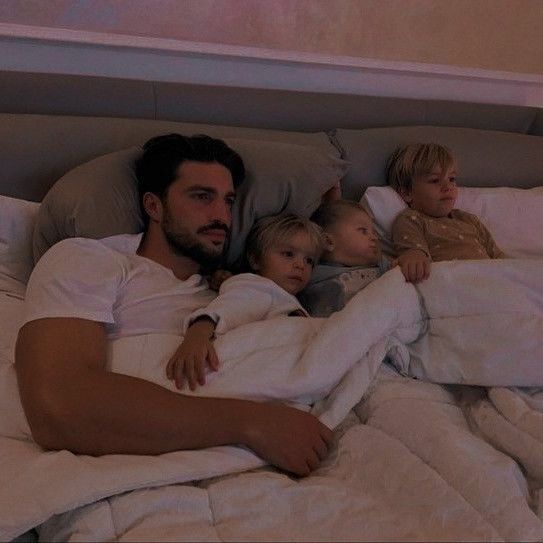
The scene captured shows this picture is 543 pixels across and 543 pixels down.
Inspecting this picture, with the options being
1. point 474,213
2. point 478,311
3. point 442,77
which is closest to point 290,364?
point 478,311

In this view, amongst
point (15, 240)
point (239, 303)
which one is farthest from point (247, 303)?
point (15, 240)

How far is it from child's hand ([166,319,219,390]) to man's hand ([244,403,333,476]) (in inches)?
4.6

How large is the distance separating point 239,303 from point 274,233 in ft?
0.78

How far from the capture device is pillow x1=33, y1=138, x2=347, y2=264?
1307 mm

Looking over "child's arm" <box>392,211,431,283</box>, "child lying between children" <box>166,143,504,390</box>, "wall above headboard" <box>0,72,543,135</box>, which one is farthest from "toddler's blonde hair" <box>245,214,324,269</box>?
"wall above headboard" <box>0,72,543,135</box>

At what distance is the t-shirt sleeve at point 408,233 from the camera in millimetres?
1619

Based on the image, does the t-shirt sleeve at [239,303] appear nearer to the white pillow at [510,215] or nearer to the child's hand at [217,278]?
the child's hand at [217,278]

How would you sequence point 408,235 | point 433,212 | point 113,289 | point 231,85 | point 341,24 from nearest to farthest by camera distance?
point 113,289 < point 408,235 < point 433,212 < point 231,85 < point 341,24

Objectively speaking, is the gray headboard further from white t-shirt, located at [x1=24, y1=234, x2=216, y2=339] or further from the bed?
white t-shirt, located at [x1=24, y1=234, x2=216, y2=339]

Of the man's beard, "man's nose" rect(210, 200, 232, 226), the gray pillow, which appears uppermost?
the gray pillow

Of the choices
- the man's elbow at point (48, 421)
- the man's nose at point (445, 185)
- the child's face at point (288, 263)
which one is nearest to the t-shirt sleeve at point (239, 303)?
the child's face at point (288, 263)

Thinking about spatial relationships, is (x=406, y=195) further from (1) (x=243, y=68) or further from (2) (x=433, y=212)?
(1) (x=243, y=68)

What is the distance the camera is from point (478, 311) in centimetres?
118

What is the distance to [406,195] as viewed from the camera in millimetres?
1768
